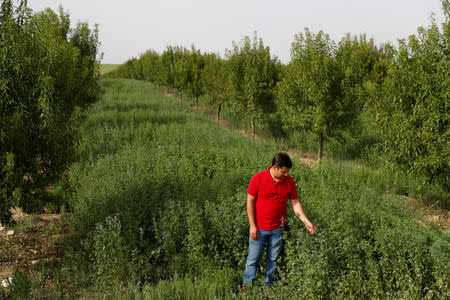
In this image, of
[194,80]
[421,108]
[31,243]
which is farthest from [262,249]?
[194,80]

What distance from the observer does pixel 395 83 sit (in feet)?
26.2

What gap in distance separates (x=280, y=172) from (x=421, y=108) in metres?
5.40

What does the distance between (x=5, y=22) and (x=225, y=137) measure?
352 inches

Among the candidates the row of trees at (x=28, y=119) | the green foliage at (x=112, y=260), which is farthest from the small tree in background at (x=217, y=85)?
the green foliage at (x=112, y=260)

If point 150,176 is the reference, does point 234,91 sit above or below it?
above

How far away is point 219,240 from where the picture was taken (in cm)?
563

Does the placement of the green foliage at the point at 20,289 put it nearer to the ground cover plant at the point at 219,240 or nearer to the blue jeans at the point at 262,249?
the ground cover plant at the point at 219,240

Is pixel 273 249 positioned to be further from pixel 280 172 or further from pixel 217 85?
pixel 217 85

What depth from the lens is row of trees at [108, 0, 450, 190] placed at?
288 inches

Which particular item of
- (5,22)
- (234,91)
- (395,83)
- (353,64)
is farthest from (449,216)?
(234,91)

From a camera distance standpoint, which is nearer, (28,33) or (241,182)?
(28,33)

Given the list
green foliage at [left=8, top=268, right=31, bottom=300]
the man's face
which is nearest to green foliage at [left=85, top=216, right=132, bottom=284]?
green foliage at [left=8, top=268, right=31, bottom=300]

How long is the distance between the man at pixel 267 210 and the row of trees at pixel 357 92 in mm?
4958

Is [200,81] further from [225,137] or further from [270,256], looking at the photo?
[270,256]
